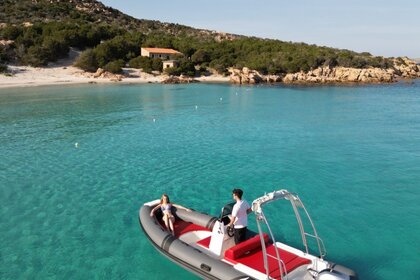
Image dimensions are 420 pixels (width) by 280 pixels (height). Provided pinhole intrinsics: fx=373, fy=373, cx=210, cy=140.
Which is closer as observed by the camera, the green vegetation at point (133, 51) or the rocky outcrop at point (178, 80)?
the rocky outcrop at point (178, 80)

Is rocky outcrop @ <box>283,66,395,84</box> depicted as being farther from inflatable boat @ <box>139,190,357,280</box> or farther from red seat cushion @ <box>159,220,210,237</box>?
inflatable boat @ <box>139,190,357,280</box>

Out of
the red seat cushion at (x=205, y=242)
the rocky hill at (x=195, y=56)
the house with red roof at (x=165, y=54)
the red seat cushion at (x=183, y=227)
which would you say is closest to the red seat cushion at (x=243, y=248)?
the red seat cushion at (x=205, y=242)

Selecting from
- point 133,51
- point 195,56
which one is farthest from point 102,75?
point 195,56

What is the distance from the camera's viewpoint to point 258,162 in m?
17.4

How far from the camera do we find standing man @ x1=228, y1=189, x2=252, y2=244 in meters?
8.15

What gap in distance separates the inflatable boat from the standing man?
0.19 m

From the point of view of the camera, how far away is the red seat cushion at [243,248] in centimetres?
799

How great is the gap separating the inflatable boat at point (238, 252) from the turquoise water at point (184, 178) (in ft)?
2.28

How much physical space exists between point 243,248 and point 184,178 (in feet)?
24.2

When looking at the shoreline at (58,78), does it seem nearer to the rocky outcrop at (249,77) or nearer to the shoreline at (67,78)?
the shoreline at (67,78)

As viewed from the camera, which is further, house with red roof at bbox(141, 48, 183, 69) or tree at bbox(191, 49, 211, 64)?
tree at bbox(191, 49, 211, 64)

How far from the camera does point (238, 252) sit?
8.03 metres

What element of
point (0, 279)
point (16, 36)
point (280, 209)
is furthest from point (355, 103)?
point (16, 36)

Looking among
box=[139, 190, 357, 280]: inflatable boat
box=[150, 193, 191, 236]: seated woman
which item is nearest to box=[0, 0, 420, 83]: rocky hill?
box=[150, 193, 191, 236]: seated woman
